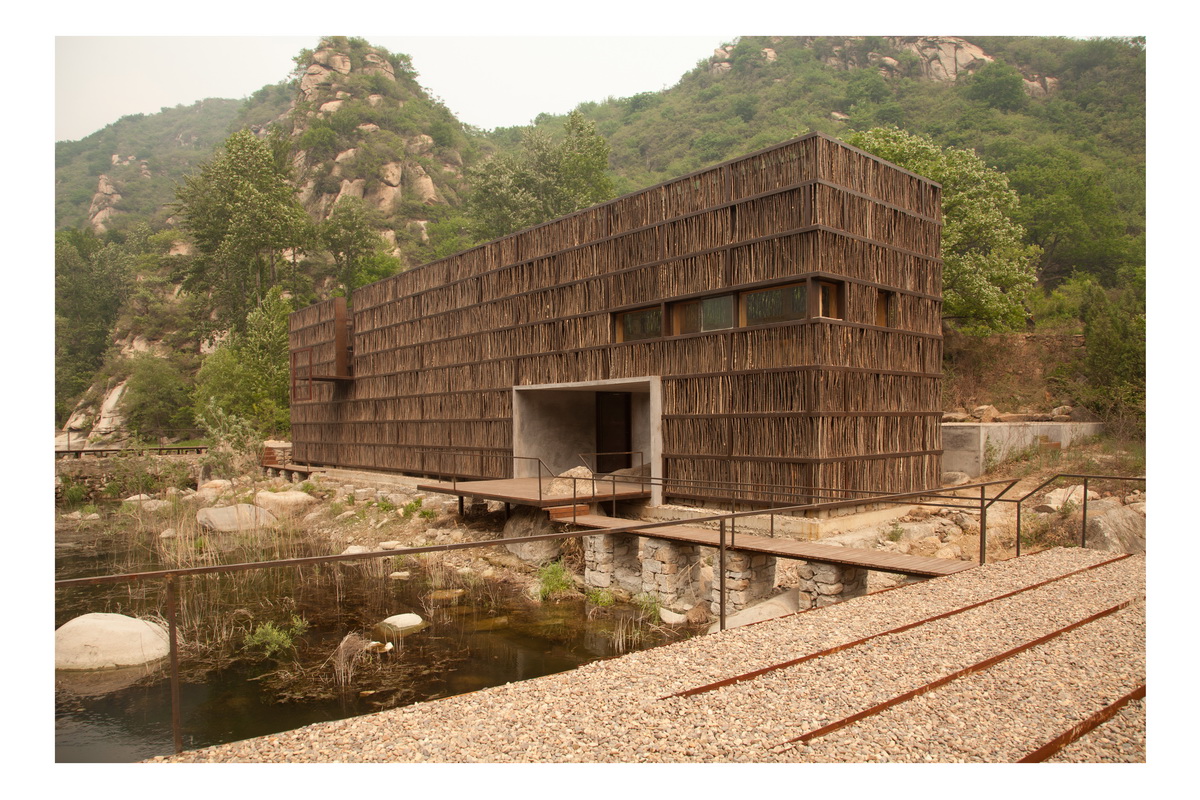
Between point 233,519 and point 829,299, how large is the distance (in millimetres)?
14894

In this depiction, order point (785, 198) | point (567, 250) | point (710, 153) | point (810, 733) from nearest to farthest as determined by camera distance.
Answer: point (810, 733) → point (785, 198) → point (567, 250) → point (710, 153)

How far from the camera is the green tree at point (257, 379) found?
31844 millimetres

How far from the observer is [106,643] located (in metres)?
8.20

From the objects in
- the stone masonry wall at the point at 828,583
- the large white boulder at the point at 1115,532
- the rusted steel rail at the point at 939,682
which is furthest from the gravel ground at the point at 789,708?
the large white boulder at the point at 1115,532

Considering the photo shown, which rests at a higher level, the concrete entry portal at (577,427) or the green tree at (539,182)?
the green tree at (539,182)

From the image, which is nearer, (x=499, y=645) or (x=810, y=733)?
(x=810, y=733)

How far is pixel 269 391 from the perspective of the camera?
32188 millimetres

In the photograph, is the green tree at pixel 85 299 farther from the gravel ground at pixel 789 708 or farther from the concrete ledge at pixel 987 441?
the gravel ground at pixel 789 708

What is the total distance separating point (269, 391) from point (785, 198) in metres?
28.1

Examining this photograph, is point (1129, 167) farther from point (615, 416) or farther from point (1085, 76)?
point (615, 416)

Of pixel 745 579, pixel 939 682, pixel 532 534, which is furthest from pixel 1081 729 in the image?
pixel 532 534

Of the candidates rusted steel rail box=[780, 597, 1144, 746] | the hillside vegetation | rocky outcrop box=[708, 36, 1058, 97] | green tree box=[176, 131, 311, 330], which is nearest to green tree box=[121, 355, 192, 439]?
the hillside vegetation

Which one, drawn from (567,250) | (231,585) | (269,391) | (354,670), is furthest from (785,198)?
(269,391)

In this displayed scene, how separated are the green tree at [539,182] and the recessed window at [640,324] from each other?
2551 cm
